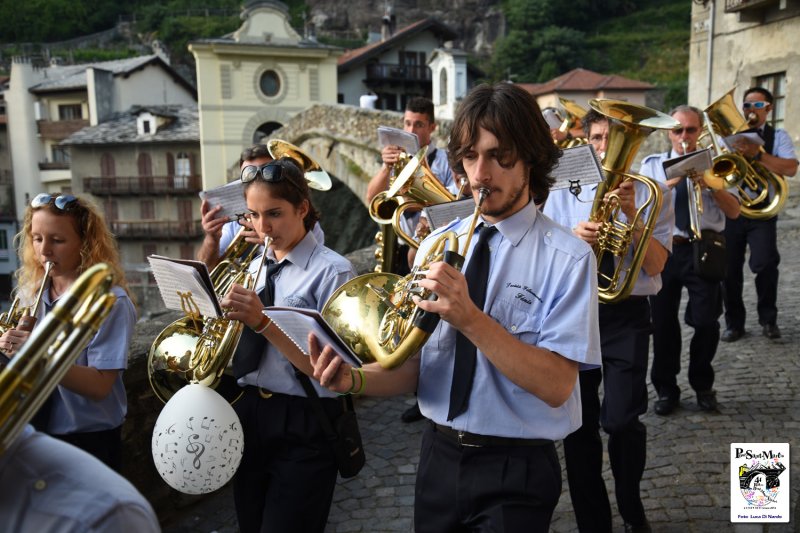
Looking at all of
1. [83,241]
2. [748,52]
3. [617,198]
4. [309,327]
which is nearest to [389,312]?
[309,327]

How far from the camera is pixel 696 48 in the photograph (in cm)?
1834

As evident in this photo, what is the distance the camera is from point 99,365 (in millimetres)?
2818

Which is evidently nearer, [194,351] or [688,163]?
[194,351]

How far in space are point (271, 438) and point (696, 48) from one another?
731 inches

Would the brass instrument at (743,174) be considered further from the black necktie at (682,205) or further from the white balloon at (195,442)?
the white balloon at (195,442)

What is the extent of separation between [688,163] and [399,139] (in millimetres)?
2067

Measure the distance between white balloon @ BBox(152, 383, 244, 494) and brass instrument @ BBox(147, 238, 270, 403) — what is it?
0.48 feet

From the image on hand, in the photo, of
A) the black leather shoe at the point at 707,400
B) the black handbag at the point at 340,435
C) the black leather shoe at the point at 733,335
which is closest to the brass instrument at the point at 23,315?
the black handbag at the point at 340,435

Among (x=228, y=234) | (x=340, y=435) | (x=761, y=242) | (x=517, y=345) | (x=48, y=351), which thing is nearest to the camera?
(x=48, y=351)

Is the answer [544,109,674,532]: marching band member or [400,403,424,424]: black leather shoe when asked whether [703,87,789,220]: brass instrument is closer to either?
[544,109,674,532]: marching band member

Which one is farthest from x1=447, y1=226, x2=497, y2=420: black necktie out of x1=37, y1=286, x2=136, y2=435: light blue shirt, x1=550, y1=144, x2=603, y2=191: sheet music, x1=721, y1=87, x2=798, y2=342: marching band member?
x1=721, y1=87, x2=798, y2=342: marching band member

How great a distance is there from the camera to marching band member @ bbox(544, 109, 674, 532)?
3.58 metres

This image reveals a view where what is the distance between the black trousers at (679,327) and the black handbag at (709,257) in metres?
0.11

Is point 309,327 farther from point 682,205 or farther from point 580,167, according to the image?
point 682,205
